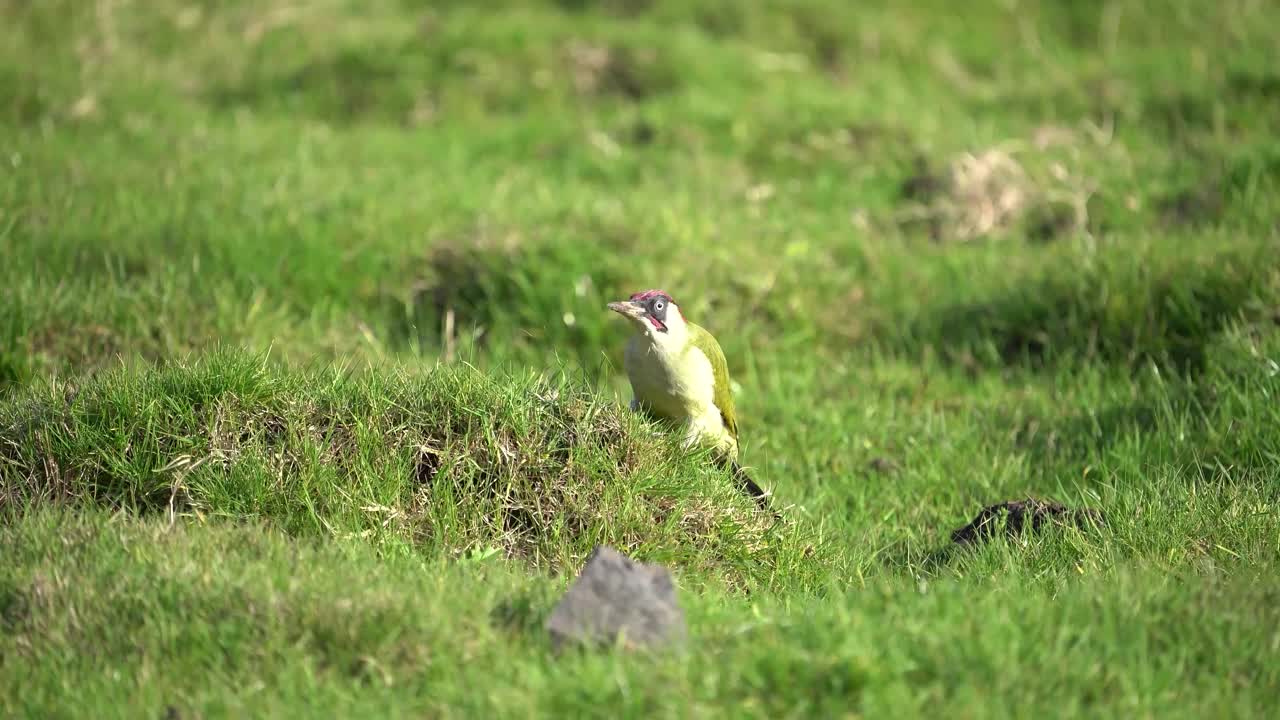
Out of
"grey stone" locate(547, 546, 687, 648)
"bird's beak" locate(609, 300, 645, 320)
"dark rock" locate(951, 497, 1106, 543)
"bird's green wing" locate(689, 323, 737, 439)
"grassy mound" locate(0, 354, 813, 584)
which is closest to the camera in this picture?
"grey stone" locate(547, 546, 687, 648)

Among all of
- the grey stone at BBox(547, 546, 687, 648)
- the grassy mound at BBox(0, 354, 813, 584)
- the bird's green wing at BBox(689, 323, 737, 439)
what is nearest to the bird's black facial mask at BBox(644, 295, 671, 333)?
the bird's green wing at BBox(689, 323, 737, 439)

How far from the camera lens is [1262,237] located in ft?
21.9

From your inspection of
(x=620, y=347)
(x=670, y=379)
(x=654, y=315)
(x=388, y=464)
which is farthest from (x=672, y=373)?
(x=620, y=347)

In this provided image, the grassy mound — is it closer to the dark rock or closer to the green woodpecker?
the green woodpecker

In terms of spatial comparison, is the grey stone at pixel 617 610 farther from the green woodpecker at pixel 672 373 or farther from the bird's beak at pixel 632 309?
the bird's beak at pixel 632 309

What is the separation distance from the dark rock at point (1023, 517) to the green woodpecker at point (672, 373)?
0.73 meters

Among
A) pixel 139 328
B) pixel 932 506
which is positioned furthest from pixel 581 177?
pixel 932 506

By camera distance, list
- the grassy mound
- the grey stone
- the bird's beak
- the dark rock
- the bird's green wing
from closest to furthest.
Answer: the grey stone
the grassy mound
the dark rock
the bird's beak
the bird's green wing

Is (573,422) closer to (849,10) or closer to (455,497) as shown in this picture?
(455,497)

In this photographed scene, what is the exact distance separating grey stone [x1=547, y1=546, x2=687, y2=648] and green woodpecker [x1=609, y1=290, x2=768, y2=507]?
4.33 feet

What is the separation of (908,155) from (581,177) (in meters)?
2.05

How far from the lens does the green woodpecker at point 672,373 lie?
4859mm

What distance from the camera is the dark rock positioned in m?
4.52

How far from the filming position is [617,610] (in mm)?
3406
